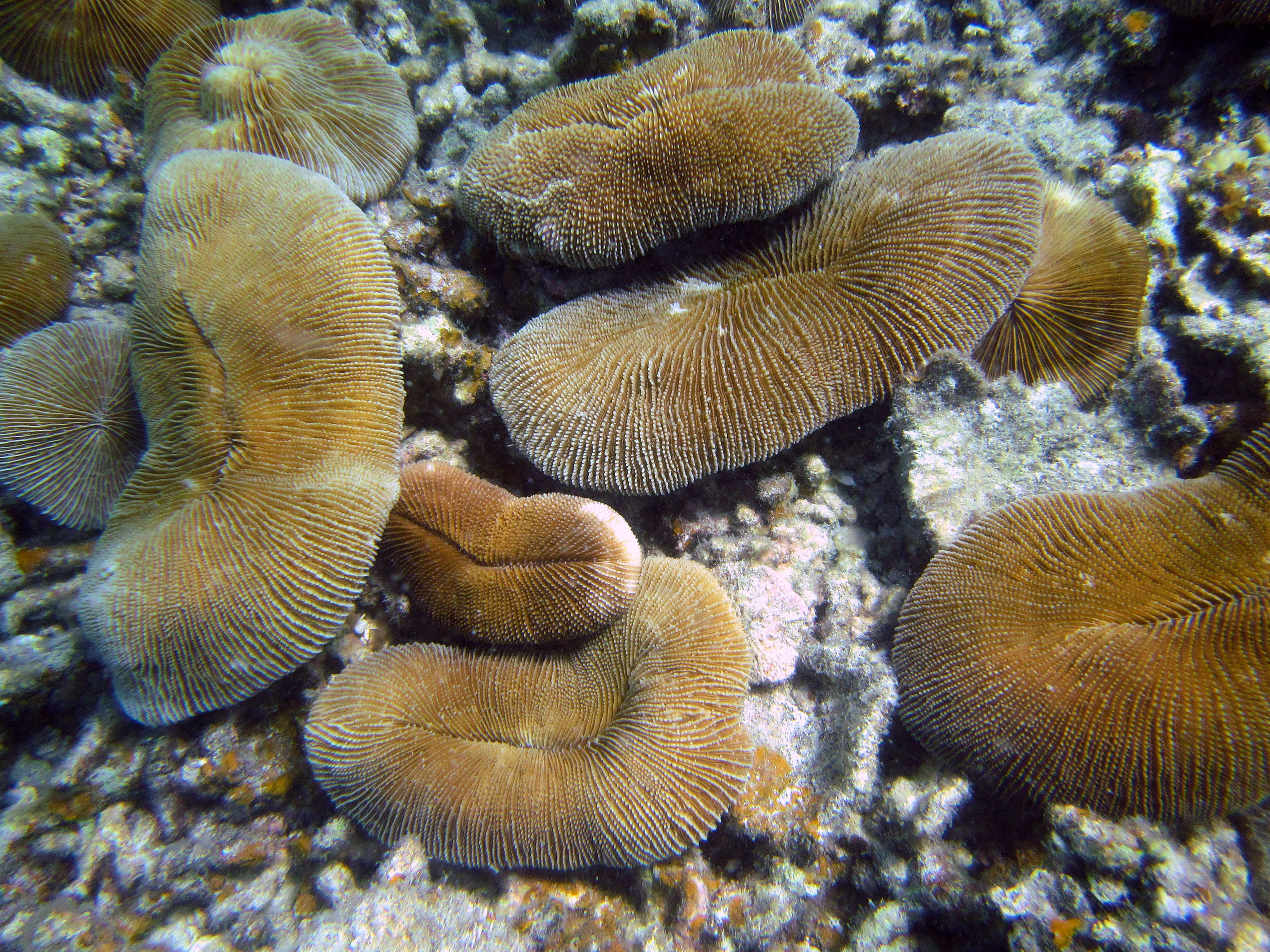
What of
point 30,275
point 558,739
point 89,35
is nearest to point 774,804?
point 558,739

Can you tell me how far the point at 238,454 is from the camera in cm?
305

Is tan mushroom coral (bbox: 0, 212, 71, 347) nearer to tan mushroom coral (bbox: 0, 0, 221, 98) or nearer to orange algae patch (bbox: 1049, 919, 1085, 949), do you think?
tan mushroom coral (bbox: 0, 0, 221, 98)

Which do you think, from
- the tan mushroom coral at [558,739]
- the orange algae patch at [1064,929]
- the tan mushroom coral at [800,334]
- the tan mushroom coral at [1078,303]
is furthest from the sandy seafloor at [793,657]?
the tan mushroom coral at [800,334]

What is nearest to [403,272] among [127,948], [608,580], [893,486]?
[608,580]

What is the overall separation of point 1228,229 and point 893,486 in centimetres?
261

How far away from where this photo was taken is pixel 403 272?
12.2ft

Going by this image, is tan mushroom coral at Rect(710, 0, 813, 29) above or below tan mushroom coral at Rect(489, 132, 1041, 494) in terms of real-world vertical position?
above

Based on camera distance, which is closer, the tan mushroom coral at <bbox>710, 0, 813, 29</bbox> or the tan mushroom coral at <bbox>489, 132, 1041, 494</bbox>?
the tan mushroom coral at <bbox>489, 132, 1041, 494</bbox>

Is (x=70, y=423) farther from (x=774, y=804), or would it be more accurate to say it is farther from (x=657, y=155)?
(x=774, y=804)

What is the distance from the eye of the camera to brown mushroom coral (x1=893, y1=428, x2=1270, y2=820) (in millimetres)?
2469

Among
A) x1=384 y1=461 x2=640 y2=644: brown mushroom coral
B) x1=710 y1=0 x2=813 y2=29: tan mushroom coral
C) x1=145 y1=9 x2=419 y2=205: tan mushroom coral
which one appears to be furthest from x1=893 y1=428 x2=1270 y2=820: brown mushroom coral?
x1=145 y1=9 x2=419 y2=205: tan mushroom coral

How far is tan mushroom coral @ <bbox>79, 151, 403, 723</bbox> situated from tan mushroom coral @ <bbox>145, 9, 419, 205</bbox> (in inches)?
31.0

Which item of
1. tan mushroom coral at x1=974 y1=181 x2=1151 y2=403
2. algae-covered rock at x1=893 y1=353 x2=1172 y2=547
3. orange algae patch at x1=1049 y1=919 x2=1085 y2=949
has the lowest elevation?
orange algae patch at x1=1049 y1=919 x2=1085 y2=949

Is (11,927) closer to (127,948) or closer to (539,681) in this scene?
(127,948)
